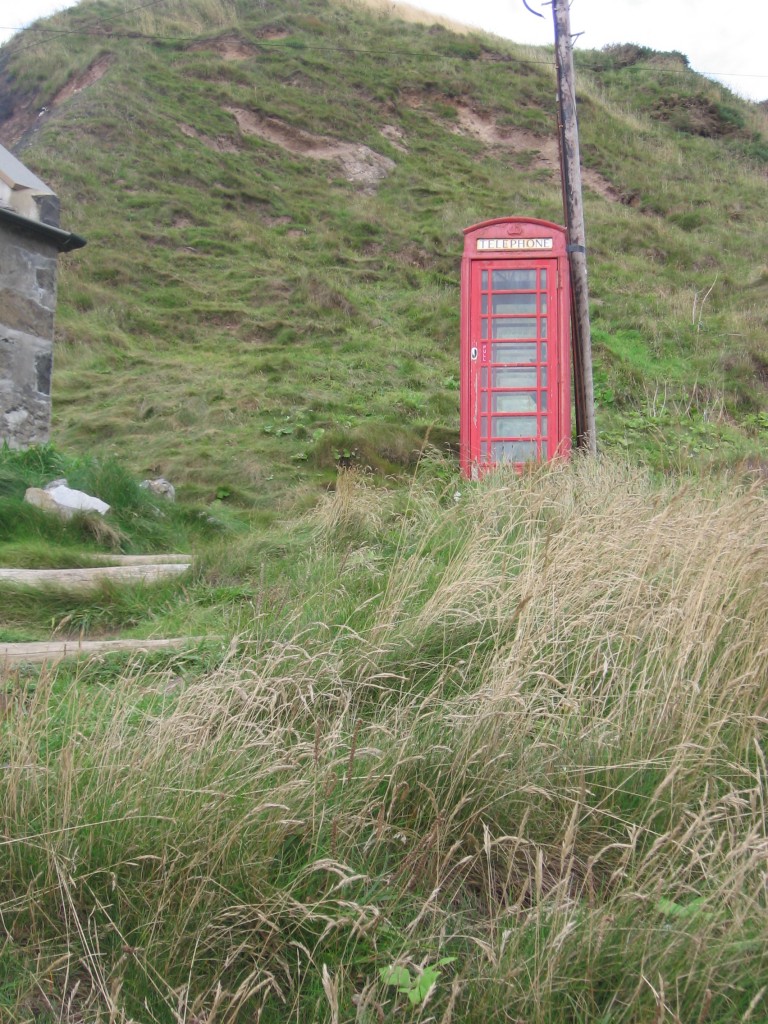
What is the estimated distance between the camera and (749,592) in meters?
3.22

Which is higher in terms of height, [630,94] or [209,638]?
[630,94]

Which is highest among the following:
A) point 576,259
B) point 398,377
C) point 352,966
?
point 576,259

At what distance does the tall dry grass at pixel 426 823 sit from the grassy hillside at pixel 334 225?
440cm

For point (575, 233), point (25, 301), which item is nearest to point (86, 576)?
point (25, 301)

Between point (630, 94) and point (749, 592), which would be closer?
point (749, 592)

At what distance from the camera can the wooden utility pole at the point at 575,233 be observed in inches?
318

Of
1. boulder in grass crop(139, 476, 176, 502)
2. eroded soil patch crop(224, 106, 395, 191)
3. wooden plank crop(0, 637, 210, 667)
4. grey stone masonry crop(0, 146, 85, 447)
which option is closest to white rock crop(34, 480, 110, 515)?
boulder in grass crop(139, 476, 176, 502)

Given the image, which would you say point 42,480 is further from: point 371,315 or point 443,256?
point 443,256

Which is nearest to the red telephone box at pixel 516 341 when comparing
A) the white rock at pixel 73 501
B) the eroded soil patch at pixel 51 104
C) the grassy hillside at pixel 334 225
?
the grassy hillside at pixel 334 225

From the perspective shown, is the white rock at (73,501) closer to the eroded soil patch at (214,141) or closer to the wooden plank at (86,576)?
the wooden plank at (86,576)

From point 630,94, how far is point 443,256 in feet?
63.1

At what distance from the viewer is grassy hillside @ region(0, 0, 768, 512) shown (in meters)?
10.8

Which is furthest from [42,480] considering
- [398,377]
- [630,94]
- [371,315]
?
[630,94]

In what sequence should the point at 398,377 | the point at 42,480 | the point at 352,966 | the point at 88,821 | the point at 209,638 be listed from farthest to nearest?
the point at 398,377
the point at 42,480
the point at 209,638
the point at 88,821
the point at 352,966
